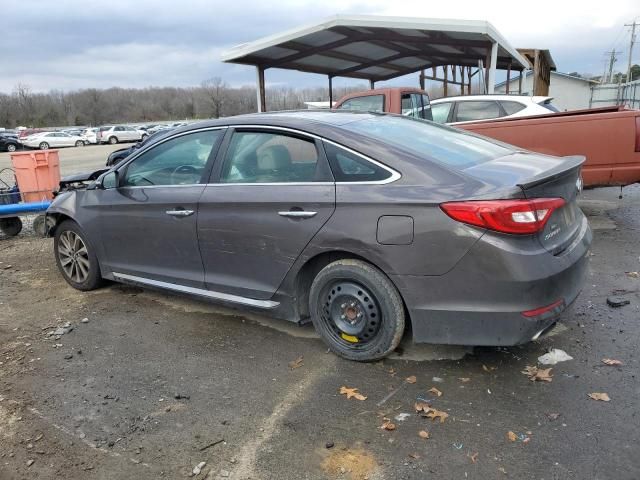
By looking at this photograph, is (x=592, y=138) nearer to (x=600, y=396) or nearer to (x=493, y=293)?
(x=600, y=396)

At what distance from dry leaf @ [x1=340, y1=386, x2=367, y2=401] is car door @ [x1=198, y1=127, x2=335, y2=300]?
89 centimetres

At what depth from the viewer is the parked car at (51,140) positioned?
4381cm

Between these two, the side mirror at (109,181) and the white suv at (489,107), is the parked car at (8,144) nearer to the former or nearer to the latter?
the white suv at (489,107)

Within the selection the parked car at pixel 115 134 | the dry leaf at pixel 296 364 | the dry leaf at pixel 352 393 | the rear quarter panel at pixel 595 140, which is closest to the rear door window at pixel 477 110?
the rear quarter panel at pixel 595 140

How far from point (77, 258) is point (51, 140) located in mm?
46569

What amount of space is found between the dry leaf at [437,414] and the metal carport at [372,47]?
1036 cm

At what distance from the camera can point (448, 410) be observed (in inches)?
117

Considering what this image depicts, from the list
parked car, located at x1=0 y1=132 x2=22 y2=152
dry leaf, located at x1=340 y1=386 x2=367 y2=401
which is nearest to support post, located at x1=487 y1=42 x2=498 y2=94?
dry leaf, located at x1=340 y1=386 x2=367 y2=401

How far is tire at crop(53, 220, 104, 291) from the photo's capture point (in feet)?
16.4

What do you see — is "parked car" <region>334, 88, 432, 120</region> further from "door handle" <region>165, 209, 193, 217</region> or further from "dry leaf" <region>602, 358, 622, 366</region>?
"dry leaf" <region>602, 358, 622, 366</region>

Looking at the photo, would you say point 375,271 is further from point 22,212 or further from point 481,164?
point 22,212

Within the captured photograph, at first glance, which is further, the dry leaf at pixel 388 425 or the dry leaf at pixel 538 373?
the dry leaf at pixel 538 373

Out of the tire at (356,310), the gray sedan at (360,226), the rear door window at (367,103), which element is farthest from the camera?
the rear door window at (367,103)

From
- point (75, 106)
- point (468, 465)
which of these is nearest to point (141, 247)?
point (468, 465)
